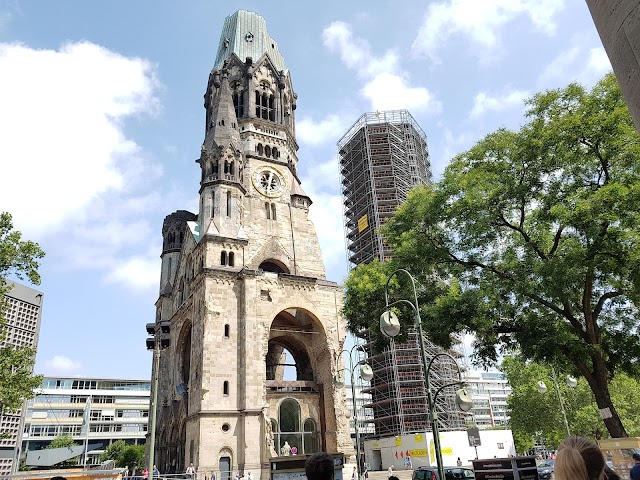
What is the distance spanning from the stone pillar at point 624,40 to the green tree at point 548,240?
12.5 meters

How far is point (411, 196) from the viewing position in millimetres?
22219

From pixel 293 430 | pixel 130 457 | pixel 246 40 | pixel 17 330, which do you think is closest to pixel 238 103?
pixel 246 40

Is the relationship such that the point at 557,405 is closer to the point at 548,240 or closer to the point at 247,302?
Answer: the point at 247,302

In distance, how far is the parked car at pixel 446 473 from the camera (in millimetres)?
16500

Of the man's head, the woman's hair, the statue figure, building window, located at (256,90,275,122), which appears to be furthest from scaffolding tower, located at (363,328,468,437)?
the woman's hair

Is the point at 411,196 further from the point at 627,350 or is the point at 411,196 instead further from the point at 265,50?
the point at 265,50

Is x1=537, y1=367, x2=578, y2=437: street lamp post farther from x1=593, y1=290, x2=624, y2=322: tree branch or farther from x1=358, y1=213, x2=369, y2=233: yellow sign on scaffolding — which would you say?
x1=358, y1=213, x2=369, y2=233: yellow sign on scaffolding

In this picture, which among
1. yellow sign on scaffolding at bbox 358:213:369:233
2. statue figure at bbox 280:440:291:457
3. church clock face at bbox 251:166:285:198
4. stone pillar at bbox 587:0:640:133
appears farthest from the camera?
yellow sign on scaffolding at bbox 358:213:369:233

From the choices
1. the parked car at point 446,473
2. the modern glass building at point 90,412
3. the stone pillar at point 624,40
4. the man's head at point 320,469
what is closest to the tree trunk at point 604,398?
the parked car at point 446,473

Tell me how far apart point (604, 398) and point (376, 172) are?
130 ft

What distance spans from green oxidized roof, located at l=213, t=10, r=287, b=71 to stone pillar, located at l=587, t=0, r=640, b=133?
1995 inches

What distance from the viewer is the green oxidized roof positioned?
167 ft

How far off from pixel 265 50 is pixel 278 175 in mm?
15350

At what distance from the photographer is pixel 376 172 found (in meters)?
53.2
